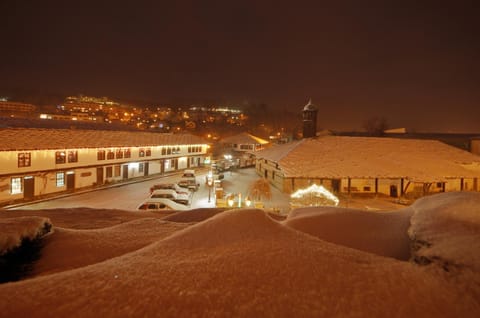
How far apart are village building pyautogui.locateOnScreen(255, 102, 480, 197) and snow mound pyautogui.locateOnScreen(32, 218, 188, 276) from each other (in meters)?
17.3

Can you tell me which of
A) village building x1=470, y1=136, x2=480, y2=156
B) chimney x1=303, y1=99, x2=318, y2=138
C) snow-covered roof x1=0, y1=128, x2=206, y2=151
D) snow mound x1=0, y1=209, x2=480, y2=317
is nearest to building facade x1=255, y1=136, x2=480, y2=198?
chimney x1=303, y1=99, x2=318, y2=138

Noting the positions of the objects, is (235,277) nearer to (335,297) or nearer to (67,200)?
(335,297)

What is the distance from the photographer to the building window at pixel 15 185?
2056cm

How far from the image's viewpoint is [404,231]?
4.41 m

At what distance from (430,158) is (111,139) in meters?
35.3

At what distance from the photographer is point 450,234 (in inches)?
131

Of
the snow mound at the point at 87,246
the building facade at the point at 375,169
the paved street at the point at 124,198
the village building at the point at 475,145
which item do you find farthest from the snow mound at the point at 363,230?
the village building at the point at 475,145

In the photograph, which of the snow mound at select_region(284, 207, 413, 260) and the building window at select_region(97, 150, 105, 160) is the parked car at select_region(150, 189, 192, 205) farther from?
the snow mound at select_region(284, 207, 413, 260)

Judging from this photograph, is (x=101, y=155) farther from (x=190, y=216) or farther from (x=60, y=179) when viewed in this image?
(x=190, y=216)

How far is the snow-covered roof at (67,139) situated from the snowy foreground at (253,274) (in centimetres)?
2255

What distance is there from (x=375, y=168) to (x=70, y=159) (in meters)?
29.1

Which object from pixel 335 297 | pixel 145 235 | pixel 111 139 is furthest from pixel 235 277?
pixel 111 139

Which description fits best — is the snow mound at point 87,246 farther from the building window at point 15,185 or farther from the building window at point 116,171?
the building window at point 116,171

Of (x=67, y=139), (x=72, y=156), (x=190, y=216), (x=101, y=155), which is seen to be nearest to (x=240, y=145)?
(x=101, y=155)
